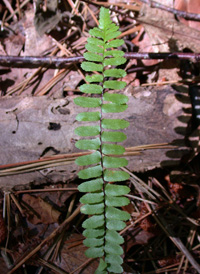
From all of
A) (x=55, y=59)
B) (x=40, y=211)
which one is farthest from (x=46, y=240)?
(x=55, y=59)

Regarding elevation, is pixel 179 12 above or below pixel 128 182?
above

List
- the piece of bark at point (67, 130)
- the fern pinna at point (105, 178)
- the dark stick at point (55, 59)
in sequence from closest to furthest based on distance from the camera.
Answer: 1. the fern pinna at point (105, 178)
2. the piece of bark at point (67, 130)
3. the dark stick at point (55, 59)

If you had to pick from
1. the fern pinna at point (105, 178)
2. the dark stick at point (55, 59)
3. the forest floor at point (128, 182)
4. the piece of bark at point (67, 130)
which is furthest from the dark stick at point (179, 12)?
the fern pinna at point (105, 178)

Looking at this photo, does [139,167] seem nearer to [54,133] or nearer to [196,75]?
[54,133]

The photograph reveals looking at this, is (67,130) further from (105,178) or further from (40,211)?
(40,211)

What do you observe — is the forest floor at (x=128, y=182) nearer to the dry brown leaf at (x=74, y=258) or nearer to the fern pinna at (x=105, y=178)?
the dry brown leaf at (x=74, y=258)

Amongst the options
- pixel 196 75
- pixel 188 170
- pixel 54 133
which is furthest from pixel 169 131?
pixel 54 133

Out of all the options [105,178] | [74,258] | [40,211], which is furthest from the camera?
[40,211]
